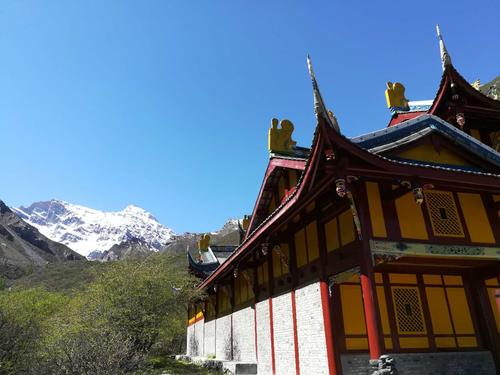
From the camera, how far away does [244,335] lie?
54.7ft

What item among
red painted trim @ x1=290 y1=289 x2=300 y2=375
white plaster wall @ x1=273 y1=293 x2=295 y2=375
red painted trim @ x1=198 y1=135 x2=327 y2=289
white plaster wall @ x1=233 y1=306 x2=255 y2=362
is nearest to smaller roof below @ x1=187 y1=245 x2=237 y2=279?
white plaster wall @ x1=233 y1=306 x2=255 y2=362

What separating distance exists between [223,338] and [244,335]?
13.5 feet

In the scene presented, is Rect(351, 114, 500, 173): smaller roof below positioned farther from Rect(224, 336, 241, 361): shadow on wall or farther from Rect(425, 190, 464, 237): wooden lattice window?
Rect(224, 336, 241, 361): shadow on wall

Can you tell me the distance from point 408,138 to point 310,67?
135 inches

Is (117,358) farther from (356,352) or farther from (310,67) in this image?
(310,67)

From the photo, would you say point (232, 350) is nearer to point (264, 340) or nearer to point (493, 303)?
point (264, 340)

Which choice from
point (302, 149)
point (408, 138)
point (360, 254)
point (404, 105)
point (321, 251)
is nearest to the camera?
point (360, 254)

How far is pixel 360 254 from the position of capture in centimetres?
885

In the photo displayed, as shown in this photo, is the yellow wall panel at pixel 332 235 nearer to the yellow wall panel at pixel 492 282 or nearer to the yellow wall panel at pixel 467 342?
the yellow wall panel at pixel 467 342

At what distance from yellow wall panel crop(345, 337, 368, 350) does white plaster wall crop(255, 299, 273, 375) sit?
385 centimetres

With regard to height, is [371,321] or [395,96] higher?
[395,96]

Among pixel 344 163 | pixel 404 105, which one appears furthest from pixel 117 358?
pixel 404 105

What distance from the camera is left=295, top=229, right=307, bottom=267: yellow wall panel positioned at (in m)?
11.8

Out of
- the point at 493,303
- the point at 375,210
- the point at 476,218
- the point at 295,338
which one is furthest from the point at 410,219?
the point at 493,303
